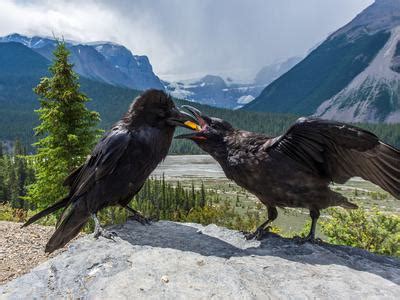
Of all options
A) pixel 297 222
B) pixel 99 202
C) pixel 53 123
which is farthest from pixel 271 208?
pixel 297 222

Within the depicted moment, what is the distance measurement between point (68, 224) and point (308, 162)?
295 centimetres

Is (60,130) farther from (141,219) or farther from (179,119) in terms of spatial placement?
(179,119)

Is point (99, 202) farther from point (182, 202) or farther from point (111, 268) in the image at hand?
point (182, 202)

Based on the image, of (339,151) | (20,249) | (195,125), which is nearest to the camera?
(339,151)

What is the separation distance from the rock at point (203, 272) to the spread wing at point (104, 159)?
73 cm

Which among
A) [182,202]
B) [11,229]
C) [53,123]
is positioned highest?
[53,123]

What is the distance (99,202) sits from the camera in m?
5.00

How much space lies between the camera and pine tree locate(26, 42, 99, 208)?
19297 millimetres

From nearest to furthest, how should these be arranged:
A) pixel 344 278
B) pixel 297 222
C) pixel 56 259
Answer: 1. pixel 344 278
2. pixel 56 259
3. pixel 297 222

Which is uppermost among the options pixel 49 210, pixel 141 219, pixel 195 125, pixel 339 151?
pixel 195 125

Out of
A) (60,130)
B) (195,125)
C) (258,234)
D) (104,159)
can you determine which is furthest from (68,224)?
(60,130)

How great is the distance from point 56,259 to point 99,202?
0.95 meters

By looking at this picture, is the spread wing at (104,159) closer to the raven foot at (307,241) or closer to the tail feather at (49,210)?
the tail feather at (49,210)

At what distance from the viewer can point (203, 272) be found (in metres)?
3.76
